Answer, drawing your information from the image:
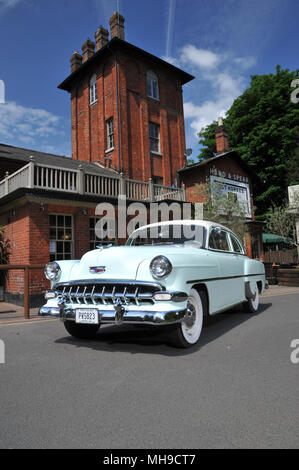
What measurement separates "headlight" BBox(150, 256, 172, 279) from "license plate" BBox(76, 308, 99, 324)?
82 cm

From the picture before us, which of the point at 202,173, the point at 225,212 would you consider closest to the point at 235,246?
the point at 225,212

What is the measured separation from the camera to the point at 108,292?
12.8 ft

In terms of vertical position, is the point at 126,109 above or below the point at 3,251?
above

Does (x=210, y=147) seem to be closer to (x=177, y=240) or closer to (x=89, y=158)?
(x=89, y=158)

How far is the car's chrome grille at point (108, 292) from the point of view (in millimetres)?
3707

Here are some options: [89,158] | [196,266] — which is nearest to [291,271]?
[196,266]

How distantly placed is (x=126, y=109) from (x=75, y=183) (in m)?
8.59

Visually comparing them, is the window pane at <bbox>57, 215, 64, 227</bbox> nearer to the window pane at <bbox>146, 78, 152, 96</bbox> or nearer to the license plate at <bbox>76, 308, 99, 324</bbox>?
the license plate at <bbox>76, 308, 99, 324</bbox>

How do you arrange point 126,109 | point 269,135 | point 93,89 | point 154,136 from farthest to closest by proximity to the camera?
point 269,135, point 93,89, point 154,136, point 126,109

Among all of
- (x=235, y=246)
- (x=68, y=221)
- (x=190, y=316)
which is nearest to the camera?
(x=190, y=316)

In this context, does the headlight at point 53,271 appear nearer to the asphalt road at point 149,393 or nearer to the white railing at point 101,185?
the asphalt road at point 149,393

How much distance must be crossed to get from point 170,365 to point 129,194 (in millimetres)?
11108

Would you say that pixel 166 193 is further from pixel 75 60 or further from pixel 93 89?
pixel 75 60

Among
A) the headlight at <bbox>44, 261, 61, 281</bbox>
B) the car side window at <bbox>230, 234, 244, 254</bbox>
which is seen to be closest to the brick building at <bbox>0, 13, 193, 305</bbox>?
the headlight at <bbox>44, 261, 61, 281</bbox>
